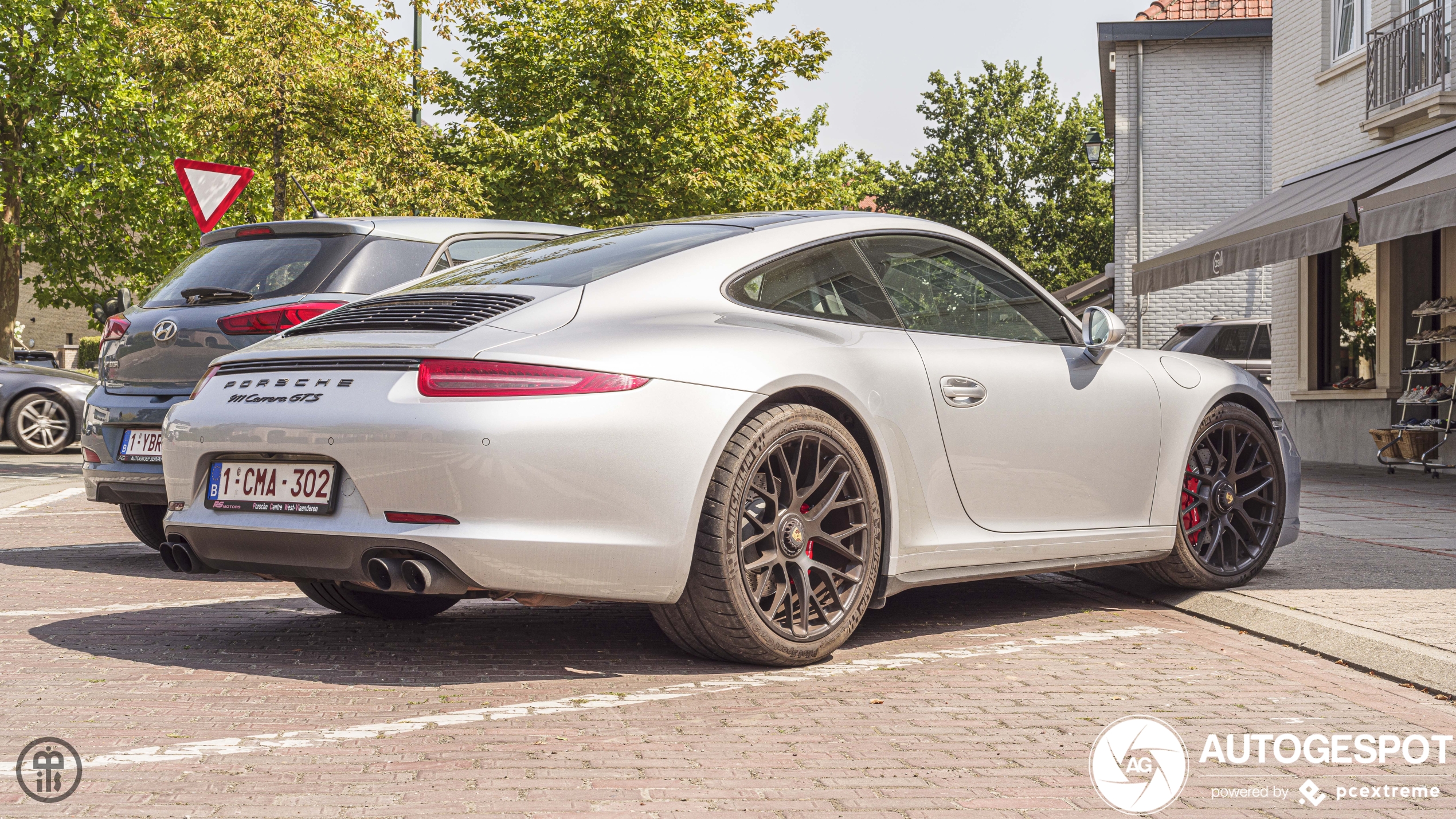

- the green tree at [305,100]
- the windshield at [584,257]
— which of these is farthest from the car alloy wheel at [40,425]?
the windshield at [584,257]

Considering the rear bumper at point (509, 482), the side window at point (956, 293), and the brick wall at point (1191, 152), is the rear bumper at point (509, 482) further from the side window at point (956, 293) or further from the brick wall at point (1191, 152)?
the brick wall at point (1191, 152)

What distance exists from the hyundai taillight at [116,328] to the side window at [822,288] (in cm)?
366

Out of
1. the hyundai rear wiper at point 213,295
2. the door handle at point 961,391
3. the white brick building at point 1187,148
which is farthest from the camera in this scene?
the white brick building at point 1187,148

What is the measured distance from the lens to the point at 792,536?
4242 mm

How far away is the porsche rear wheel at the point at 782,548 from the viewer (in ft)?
13.3

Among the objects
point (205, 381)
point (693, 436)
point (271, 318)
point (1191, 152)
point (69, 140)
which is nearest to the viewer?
point (693, 436)

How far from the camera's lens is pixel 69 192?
97.3 ft

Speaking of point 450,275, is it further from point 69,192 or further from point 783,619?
point 69,192

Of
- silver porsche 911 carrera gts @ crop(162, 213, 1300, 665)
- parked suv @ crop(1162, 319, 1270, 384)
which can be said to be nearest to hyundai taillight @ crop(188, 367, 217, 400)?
silver porsche 911 carrera gts @ crop(162, 213, 1300, 665)

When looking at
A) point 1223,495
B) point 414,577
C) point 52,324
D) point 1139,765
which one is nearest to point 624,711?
point 414,577

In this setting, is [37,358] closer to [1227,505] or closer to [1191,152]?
[1227,505]

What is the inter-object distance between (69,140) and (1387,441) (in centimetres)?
2649

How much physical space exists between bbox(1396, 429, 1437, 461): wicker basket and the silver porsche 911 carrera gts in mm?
9478

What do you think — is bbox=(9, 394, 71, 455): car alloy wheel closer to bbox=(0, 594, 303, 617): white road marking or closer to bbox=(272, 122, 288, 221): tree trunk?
bbox=(272, 122, 288, 221): tree trunk
